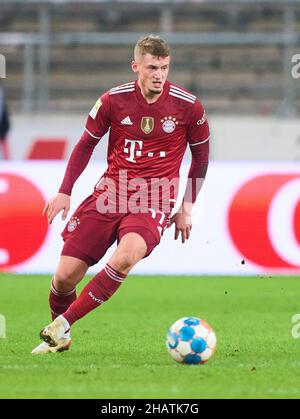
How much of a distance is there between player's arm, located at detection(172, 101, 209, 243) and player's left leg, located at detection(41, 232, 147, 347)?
58 centimetres

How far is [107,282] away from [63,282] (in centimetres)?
49

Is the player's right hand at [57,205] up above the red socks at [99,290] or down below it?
above

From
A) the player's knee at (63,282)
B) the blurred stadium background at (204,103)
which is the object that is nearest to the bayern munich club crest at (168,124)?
the player's knee at (63,282)

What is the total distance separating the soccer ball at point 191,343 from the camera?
6242mm

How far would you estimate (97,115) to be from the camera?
7.04 metres

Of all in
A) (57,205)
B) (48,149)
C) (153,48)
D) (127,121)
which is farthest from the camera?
(48,149)

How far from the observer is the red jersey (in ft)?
22.9

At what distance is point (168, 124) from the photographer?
7004 millimetres

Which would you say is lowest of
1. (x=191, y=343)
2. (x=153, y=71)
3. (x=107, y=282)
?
(x=191, y=343)

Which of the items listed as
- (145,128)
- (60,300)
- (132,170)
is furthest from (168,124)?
(60,300)

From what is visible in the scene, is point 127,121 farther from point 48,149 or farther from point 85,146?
point 48,149

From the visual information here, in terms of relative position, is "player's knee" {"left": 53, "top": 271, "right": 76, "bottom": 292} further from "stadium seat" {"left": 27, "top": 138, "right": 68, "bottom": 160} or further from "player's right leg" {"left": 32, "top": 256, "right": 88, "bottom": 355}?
"stadium seat" {"left": 27, "top": 138, "right": 68, "bottom": 160}

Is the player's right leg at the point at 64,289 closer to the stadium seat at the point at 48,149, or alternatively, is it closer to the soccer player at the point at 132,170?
the soccer player at the point at 132,170
